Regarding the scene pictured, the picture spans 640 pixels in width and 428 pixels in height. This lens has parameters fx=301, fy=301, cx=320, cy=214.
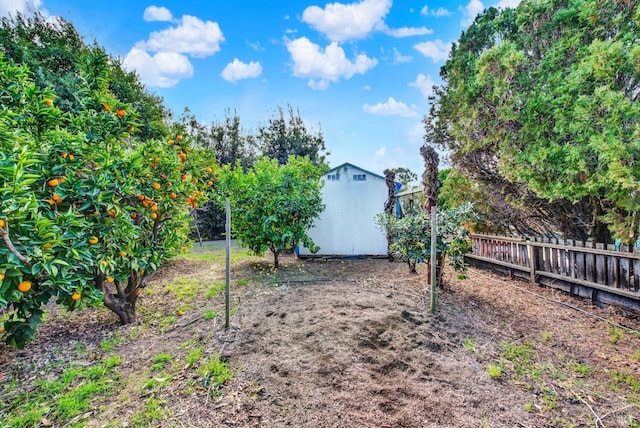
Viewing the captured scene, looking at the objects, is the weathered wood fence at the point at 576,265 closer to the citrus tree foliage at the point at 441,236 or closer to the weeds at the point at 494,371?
the citrus tree foliage at the point at 441,236

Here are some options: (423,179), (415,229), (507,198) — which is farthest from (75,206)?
(507,198)

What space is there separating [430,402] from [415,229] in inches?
109

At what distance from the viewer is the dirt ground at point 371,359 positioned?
1909 mm

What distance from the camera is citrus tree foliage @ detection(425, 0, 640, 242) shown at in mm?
3482

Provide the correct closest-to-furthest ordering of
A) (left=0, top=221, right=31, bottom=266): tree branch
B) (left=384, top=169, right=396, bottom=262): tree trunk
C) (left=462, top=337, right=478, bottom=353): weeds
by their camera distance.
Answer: (left=0, top=221, right=31, bottom=266): tree branch → (left=462, top=337, right=478, bottom=353): weeds → (left=384, top=169, right=396, bottom=262): tree trunk

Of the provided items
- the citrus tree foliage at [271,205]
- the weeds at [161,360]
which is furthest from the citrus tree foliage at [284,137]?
the weeds at [161,360]

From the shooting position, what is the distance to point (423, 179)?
4.79 m

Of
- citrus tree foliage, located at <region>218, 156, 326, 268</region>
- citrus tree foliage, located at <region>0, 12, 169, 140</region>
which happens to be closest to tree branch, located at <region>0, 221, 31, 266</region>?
citrus tree foliage, located at <region>218, 156, 326, 268</region>

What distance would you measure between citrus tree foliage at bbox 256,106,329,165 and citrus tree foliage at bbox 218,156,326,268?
1054 cm

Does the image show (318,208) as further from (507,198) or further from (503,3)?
(503,3)

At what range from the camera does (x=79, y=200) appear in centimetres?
272

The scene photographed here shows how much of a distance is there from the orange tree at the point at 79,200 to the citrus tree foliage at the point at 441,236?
3065mm

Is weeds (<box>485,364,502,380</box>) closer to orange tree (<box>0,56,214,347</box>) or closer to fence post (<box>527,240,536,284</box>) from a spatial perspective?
orange tree (<box>0,56,214,347</box>)

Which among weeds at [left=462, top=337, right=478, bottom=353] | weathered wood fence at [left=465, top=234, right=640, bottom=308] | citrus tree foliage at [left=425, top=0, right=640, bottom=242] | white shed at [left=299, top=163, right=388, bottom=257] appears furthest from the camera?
white shed at [left=299, top=163, right=388, bottom=257]
